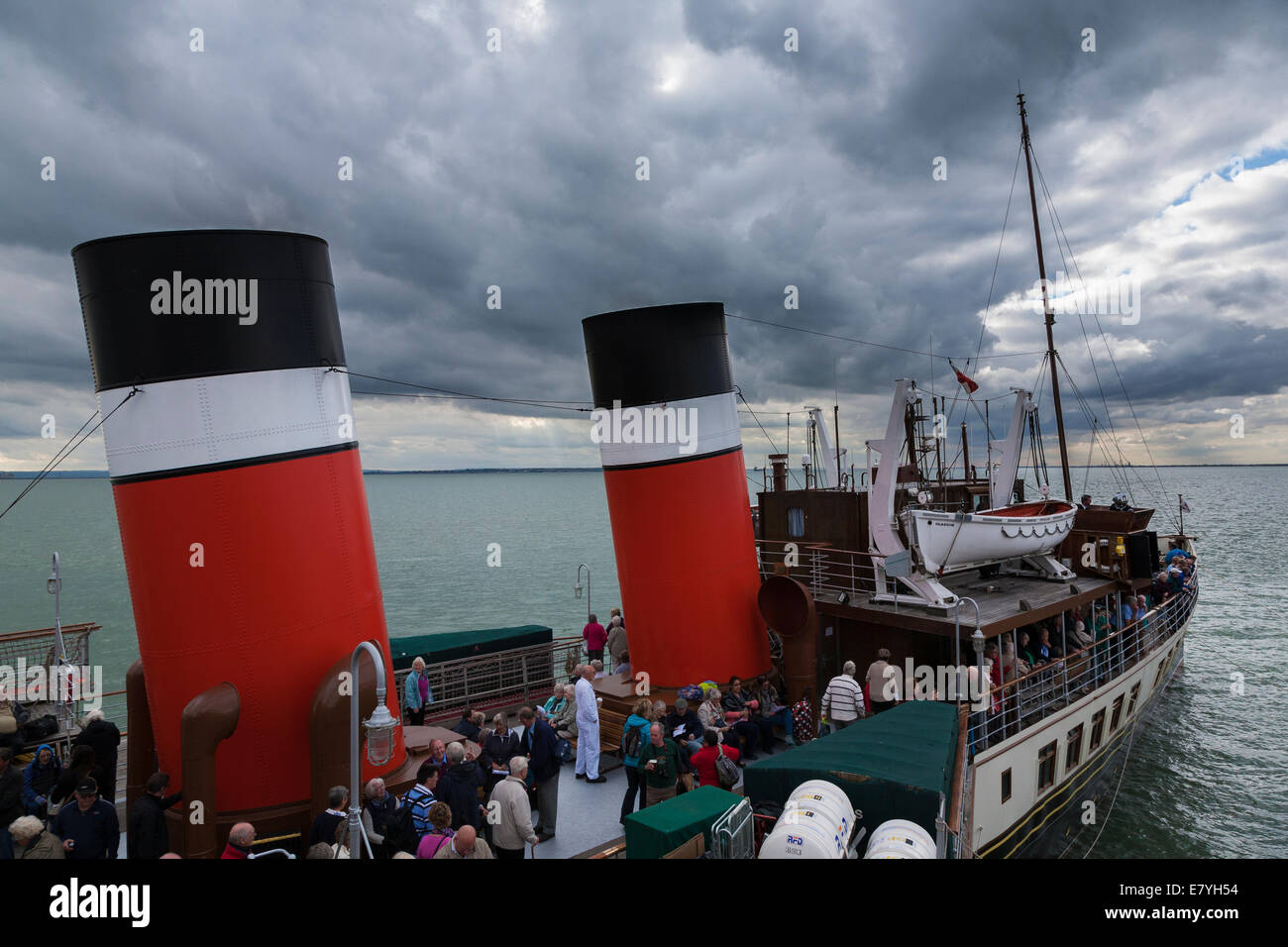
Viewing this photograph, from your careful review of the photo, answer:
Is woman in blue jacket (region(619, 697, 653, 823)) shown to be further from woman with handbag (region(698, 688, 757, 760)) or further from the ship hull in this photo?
the ship hull

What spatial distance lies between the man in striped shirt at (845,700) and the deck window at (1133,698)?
1116cm

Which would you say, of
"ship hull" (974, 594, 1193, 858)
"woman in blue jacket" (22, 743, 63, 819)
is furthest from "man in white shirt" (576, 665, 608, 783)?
"woman in blue jacket" (22, 743, 63, 819)

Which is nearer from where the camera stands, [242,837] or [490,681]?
[242,837]

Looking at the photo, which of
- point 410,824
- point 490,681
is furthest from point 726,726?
point 490,681

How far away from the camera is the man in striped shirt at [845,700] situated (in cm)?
1159

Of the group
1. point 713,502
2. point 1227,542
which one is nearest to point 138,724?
point 713,502

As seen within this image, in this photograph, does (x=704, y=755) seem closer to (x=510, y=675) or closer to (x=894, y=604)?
(x=894, y=604)

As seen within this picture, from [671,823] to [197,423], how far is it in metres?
6.40

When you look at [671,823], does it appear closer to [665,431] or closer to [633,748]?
[633,748]

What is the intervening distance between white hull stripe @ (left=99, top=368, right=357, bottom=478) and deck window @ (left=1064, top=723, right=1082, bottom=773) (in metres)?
15.6

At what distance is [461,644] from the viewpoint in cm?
1608

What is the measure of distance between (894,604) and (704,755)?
6685 mm

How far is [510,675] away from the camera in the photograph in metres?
16.4
